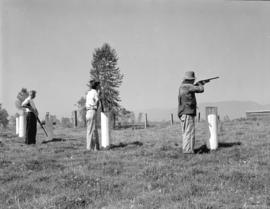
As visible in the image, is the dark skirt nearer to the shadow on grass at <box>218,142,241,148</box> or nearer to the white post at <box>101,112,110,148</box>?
the white post at <box>101,112,110,148</box>

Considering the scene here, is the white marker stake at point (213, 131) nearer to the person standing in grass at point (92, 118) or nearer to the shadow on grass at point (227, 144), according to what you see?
the shadow on grass at point (227, 144)

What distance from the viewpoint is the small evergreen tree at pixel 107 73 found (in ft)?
192

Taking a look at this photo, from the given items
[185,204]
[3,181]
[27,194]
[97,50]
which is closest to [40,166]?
[3,181]

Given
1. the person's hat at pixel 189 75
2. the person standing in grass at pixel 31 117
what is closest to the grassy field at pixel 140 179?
the person's hat at pixel 189 75

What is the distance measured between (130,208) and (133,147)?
7.22 metres

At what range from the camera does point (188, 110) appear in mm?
11352

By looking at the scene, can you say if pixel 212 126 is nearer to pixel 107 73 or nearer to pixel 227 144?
pixel 227 144

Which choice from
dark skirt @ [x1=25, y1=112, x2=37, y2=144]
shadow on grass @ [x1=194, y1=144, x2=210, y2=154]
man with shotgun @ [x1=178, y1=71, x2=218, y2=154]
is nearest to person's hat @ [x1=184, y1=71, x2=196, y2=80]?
man with shotgun @ [x1=178, y1=71, x2=218, y2=154]

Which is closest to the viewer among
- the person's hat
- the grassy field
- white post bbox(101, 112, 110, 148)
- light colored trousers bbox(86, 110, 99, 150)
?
the grassy field

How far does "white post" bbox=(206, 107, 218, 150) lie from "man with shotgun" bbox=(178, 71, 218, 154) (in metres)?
0.79

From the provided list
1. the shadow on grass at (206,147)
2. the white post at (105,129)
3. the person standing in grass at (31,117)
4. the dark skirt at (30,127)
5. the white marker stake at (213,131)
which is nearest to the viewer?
the shadow on grass at (206,147)

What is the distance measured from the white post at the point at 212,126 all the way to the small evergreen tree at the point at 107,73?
45.2 metres

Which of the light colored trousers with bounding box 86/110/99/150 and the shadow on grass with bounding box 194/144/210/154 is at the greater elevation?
the light colored trousers with bounding box 86/110/99/150

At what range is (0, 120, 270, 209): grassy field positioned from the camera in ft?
21.3
